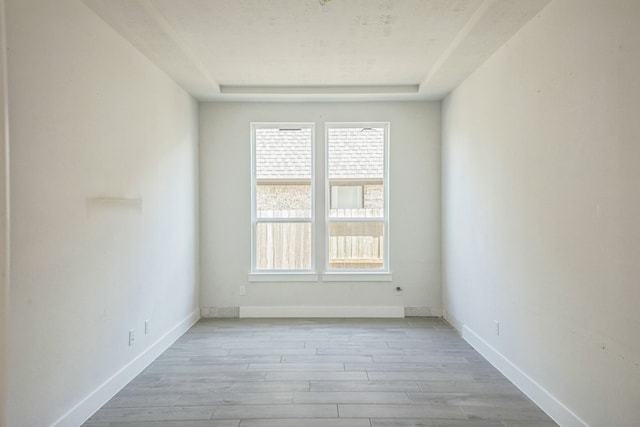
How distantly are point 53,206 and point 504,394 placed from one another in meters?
3.11

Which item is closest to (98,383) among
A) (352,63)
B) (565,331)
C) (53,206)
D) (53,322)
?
(53,322)

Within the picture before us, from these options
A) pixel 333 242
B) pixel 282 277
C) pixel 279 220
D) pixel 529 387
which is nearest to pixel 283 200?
pixel 279 220

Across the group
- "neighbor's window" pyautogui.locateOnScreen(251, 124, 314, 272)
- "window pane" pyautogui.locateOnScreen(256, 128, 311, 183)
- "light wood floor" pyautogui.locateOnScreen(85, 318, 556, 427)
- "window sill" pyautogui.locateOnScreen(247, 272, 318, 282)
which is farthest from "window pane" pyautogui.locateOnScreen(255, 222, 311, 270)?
"light wood floor" pyautogui.locateOnScreen(85, 318, 556, 427)

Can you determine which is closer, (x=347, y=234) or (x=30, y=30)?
(x=30, y=30)

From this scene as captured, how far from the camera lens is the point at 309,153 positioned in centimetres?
498

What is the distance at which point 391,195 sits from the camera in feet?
16.1

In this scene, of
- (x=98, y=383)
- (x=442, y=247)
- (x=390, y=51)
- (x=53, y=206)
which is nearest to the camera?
(x=53, y=206)

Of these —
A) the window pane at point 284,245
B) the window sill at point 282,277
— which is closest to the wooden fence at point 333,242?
the window pane at point 284,245

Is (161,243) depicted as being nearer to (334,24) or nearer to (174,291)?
(174,291)

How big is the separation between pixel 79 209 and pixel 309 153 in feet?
9.67

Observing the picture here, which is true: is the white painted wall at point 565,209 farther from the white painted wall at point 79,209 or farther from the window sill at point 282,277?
the white painted wall at point 79,209

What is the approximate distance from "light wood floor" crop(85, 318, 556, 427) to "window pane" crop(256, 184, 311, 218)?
1.44 metres

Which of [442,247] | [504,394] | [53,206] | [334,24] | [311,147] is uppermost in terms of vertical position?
[334,24]

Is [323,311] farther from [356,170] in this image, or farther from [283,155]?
[283,155]
